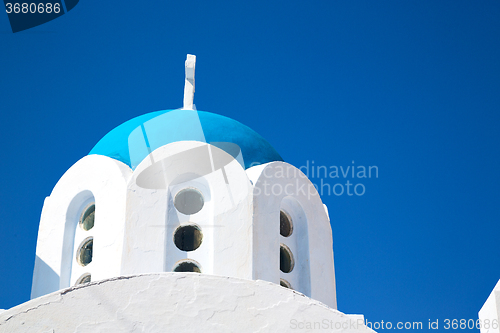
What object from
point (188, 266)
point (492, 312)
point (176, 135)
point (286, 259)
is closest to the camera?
point (492, 312)

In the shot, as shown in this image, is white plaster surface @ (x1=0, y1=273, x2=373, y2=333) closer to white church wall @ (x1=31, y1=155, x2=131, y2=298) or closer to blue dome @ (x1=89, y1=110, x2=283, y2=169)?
white church wall @ (x1=31, y1=155, x2=131, y2=298)

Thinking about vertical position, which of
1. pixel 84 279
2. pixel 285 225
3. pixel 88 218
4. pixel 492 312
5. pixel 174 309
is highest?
pixel 285 225

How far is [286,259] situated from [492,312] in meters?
4.04

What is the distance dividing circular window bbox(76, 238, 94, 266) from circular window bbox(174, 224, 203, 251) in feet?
4.87

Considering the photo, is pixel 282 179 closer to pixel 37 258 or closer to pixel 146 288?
pixel 37 258

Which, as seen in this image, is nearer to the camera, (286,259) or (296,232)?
(286,259)

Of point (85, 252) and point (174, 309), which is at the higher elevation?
point (85, 252)

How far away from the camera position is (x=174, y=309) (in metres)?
5.34

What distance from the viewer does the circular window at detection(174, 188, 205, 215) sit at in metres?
9.98

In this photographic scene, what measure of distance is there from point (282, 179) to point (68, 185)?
136 inches

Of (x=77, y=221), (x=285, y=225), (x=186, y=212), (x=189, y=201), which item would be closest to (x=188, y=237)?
(x=186, y=212)

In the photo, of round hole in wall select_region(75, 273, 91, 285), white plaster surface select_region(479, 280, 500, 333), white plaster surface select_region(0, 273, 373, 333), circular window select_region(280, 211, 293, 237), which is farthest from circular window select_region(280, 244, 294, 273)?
white plaster surface select_region(0, 273, 373, 333)

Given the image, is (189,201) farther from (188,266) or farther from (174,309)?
(174,309)

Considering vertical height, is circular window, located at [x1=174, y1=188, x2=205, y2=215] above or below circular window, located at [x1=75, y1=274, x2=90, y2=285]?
above
